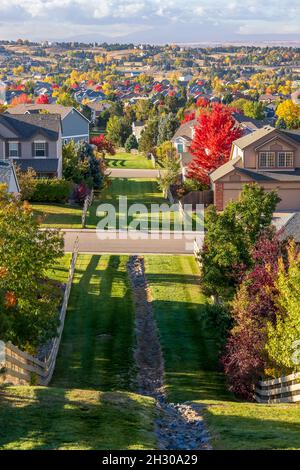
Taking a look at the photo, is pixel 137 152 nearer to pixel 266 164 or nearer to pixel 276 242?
pixel 266 164

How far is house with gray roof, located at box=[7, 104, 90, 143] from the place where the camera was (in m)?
98.1

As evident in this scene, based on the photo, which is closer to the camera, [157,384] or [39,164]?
[157,384]

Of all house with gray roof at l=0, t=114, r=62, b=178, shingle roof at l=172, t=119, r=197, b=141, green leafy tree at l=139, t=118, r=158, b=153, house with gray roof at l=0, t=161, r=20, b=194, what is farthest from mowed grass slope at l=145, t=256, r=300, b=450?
green leafy tree at l=139, t=118, r=158, b=153

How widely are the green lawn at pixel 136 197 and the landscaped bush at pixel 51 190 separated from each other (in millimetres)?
2446

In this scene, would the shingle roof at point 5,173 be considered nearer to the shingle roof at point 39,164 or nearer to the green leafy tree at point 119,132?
the shingle roof at point 39,164

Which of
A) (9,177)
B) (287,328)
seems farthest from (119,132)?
(287,328)

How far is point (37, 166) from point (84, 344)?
124ft

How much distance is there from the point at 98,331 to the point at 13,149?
3802cm

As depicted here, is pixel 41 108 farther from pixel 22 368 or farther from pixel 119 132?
pixel 22 368

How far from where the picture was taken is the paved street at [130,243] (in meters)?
47.3

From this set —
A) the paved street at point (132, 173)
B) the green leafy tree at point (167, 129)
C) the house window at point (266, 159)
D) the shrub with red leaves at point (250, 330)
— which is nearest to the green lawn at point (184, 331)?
the shrub with red leaves at point (250, 330)

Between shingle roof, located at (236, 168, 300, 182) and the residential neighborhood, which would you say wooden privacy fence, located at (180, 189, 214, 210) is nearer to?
the residential neighborhood

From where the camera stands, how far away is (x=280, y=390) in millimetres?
21891

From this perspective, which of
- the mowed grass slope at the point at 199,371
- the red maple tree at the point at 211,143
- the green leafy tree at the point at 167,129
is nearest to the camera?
the mowed grass slope at the point at 199,371
